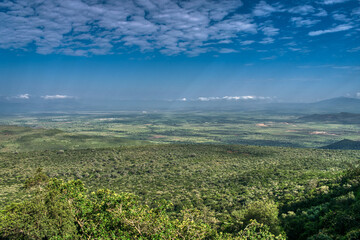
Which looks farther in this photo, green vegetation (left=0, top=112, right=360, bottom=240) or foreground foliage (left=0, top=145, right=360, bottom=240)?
foreground foliage (left=0, top=145, right=360, bottom=240)

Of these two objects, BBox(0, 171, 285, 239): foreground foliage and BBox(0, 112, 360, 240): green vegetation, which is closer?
BBox(0, 171, 285, 239): foreground foliage

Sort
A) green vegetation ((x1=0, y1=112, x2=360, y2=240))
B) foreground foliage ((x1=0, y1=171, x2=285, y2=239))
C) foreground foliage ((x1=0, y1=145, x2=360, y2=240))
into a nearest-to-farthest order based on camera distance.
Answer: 1. foreground foliage ((x1=0, y1=171, x2=285, y2=239))
2. green vegetation ((x1=0, y1=112, x2=360, y2=240))
3. foreground foliage ((x1=0, y1=145, x2=360, y2=240))

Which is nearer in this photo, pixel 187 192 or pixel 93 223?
pixel 93 223

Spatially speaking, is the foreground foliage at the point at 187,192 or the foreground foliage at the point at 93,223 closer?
the foreground foliage at the point at 93,223

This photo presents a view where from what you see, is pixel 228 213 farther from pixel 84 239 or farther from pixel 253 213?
pixel 84 239

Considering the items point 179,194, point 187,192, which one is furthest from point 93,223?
point 187,192

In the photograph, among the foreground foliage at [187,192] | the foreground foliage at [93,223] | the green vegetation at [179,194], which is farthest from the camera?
the foreground foliage at [187,192]

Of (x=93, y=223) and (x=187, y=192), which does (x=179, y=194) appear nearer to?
(x=187, y=192)

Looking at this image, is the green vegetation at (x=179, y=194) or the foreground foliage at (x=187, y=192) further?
the foreground foliage at (x=187, y=192)

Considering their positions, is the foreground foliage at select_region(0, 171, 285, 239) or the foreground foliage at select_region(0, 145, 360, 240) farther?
the foreground foliage at select_region(0, 145, 360, 240)

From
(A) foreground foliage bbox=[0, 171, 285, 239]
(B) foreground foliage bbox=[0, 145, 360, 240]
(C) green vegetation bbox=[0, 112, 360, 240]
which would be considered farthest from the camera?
(B) foreground foliage bbox=[0, 145, 360, 240]

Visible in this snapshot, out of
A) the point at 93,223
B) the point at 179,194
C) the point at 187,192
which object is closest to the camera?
the point at 93,223

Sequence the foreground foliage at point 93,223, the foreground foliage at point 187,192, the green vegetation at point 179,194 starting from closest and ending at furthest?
the foreground foliage at point 93,223 → the green vegetation at point 179,194 → the foreground foliage at point 187,192
